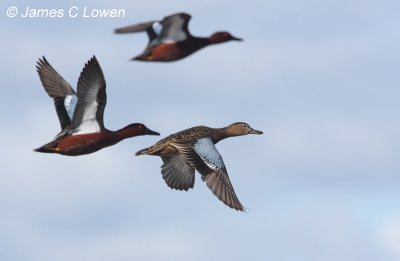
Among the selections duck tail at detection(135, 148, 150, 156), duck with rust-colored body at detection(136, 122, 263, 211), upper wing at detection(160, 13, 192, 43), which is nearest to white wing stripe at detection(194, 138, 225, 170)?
duck with rust-colored body at detection(136, 122, 263, 211)

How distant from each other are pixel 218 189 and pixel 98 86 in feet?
13.8

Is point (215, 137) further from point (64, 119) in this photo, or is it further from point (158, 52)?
point (158, 52)

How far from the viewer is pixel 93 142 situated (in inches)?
901

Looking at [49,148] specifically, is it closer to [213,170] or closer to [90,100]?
[90,100]

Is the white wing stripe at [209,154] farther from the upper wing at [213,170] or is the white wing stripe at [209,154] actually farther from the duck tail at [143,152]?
the duck tail at [143,152]

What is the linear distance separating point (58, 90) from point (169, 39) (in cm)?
565

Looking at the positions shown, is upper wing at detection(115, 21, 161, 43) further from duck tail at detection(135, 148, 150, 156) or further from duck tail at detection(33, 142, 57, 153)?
duck tail at detection(135, 148, 150, 156)

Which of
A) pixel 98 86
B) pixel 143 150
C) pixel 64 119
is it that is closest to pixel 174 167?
pixel 143 150

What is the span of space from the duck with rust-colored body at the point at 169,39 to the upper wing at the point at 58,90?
12.8ft

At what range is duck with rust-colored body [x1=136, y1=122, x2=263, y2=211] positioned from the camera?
25.2 meters

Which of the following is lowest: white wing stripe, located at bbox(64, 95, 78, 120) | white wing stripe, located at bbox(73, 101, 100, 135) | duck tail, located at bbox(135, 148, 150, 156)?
duck tail, located at bbox(135, 148, 150, 156)

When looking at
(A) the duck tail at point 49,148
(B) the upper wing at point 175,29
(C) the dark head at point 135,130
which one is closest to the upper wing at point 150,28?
(B) the upper wing at point 175,29

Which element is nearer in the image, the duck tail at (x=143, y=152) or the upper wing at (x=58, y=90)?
the upper wing at (x=58, y=90)

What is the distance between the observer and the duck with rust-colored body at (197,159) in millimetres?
25156
